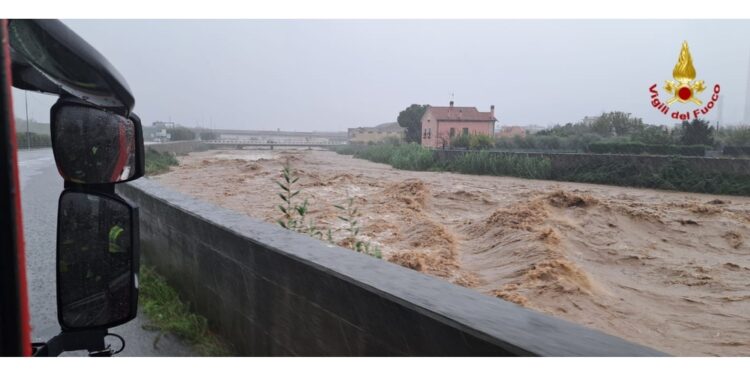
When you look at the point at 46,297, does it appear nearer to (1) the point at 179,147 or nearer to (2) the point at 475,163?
(2) the point at 475,163

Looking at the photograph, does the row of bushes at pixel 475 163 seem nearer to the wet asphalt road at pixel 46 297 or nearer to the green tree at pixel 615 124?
the green tree at pixel 615 124

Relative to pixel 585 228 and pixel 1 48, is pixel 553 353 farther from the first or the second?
pixel 585 228

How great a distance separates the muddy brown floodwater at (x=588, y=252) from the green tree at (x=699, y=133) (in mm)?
7209

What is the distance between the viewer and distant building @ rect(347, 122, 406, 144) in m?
48.6

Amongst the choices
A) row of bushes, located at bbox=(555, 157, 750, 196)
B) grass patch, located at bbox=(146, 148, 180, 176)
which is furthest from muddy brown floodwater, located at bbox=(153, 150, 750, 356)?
grass patch, located at bbox=(146, 148, 180, 176)

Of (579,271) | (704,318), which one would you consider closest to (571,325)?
(704,318)

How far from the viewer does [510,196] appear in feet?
57.3

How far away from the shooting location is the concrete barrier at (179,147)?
3120cm

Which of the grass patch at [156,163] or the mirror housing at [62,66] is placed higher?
the mirror housing at [62,66]

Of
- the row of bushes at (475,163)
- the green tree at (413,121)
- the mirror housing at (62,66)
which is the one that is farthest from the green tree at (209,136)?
the mirror housing at (62,66)

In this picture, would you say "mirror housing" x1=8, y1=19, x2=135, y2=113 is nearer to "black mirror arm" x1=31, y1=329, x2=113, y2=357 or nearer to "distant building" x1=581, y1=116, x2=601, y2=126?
"black mirror arm" x1=31, y1=329, x2=113, y2=357

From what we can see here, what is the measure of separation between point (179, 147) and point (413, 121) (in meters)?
17.7

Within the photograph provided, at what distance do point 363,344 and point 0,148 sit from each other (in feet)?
5.19

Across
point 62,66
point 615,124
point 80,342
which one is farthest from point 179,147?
point 62,66
